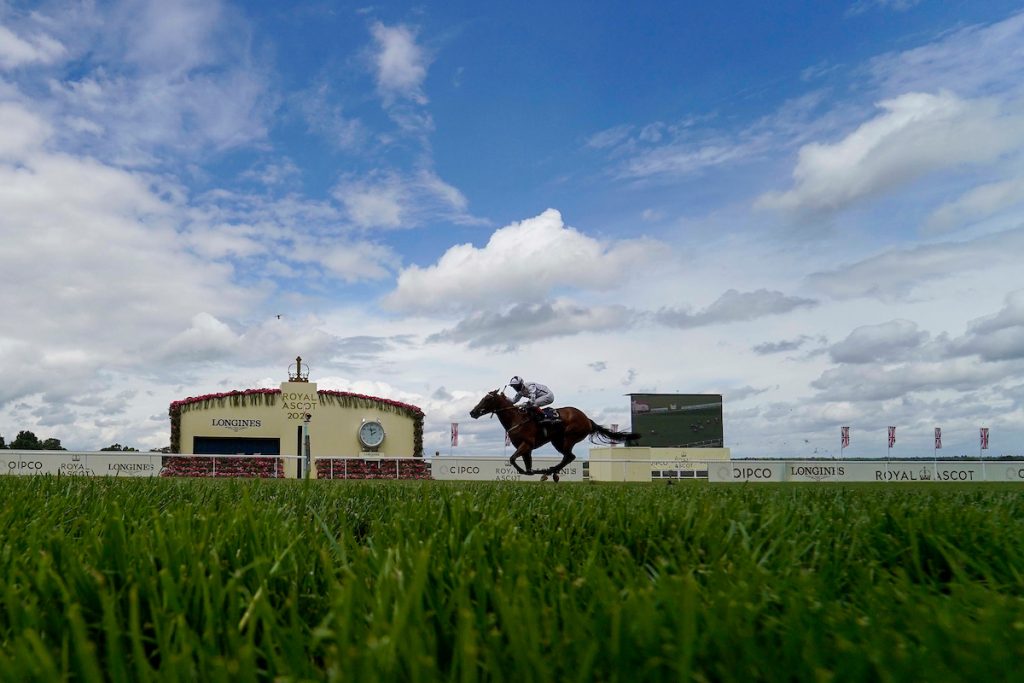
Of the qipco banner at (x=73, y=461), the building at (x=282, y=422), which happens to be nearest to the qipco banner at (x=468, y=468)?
the building at (x=282, y=422)

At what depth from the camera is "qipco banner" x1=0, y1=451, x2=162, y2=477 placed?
27641 mm

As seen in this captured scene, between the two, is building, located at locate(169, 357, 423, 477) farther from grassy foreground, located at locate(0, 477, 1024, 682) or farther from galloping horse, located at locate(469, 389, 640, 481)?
grassy foreground, located at locate(0, 477, 1024, 682)

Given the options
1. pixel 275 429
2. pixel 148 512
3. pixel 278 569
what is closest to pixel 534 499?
pixel 148 512

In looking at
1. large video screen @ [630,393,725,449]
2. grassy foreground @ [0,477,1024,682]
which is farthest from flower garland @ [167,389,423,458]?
grassy foreground @ [0,477,1024,682]

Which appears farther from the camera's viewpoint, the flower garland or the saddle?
the flower garland

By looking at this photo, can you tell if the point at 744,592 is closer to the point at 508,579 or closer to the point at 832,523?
the point at 508,579

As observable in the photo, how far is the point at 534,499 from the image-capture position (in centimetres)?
491

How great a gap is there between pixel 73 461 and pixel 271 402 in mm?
10395

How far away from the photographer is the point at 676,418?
46.3m

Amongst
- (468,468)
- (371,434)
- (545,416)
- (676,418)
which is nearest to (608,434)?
(545,416)

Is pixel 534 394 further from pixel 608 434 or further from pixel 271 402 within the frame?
pixel 271 402

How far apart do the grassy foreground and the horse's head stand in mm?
14729

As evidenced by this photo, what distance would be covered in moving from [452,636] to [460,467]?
31.7 meters

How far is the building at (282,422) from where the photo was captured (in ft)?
119
